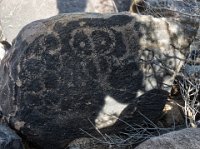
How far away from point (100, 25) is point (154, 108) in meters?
0.70

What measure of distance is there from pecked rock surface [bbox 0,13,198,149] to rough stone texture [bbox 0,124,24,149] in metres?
0.07

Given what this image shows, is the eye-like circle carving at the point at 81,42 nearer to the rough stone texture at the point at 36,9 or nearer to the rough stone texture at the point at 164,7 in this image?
the rough stone texture at the point at 164,7

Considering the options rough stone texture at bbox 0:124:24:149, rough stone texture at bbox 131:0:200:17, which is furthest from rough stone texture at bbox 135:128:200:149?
rough stone texture at bbox 131:0:200:17

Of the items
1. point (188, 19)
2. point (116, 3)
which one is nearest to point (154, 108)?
point (188, 19)

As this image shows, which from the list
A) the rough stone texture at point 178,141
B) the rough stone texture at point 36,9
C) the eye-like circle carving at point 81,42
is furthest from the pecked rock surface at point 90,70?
the rough stone texture at point 36,9

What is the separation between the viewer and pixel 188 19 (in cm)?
294

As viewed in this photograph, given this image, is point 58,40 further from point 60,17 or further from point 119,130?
point 119,130

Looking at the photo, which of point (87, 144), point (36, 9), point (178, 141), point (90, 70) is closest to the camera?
point (178, 141)

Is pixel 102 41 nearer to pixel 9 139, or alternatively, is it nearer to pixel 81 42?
pixel 81 42

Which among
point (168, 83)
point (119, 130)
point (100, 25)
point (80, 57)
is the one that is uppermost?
point (100, 25)

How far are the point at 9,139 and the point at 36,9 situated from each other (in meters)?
2.19

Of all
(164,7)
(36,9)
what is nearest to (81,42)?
(164,7)

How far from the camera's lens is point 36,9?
4.67 metres

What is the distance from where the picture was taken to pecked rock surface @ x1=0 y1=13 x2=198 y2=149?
278 cm
